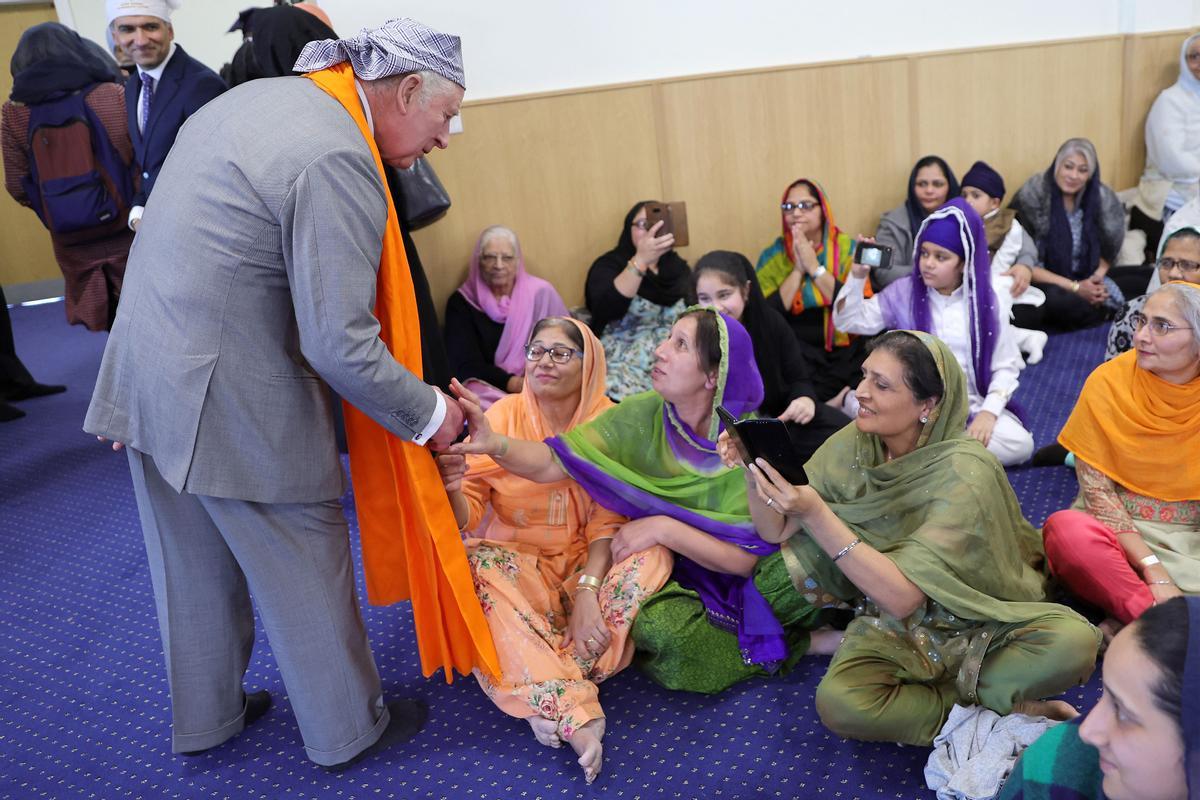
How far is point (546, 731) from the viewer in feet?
6.97

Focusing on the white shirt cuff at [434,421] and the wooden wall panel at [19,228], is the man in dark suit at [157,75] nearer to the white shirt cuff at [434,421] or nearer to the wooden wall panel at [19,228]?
the white shirt cuff at [434,421]

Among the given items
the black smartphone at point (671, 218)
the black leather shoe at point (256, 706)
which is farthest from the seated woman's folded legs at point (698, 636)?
the black smartphone at point (671, 218)

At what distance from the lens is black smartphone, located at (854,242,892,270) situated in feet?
12.2

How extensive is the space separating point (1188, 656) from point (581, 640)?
1.38 m

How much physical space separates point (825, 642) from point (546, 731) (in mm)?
699

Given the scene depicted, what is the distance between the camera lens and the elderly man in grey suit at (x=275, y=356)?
5.65ft

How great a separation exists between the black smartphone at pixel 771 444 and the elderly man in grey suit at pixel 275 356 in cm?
57

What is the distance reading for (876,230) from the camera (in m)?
5.37

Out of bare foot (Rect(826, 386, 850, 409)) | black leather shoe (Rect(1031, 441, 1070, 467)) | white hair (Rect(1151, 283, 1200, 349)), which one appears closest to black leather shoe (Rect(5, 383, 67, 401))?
bare foot (Rect(826, 386, 850, 409))

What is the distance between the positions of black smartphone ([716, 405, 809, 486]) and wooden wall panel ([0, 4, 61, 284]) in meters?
6.89

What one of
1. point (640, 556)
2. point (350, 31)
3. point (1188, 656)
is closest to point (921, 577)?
point (640, 556)

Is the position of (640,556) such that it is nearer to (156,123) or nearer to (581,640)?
(581,640)

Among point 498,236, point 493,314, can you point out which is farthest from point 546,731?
point 498,236

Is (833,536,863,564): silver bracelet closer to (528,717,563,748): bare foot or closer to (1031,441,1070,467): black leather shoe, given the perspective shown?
(528,717,563,748): bare foot
